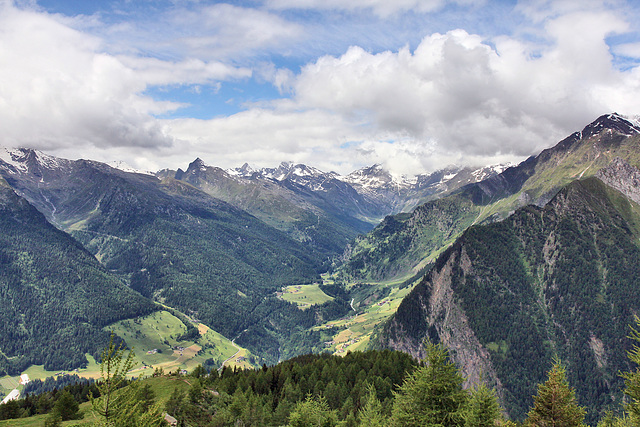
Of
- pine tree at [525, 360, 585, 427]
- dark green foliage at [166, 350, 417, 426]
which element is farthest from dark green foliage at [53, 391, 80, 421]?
pine tree at [525, 360, 585, 427]

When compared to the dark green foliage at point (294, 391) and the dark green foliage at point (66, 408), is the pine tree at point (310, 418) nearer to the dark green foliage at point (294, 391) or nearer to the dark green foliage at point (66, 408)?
the dark green foliage at point (294, 391)

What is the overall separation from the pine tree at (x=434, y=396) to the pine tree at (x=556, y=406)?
21.9 ft

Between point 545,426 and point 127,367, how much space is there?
124 feet

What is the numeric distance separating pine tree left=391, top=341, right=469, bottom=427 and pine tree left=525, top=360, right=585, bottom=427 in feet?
21.9

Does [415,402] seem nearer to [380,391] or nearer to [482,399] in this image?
[482,399]

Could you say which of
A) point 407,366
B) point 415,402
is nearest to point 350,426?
point 415,402

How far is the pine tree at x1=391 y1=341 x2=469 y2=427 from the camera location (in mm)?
39156

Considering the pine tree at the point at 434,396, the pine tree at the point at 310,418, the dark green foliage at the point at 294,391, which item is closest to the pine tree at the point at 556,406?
the pine tree at the point at 434,396

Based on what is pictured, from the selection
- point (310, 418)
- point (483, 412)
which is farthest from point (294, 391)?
point (483, 412)

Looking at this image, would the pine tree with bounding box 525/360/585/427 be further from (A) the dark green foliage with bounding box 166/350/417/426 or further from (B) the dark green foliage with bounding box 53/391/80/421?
(B) the dark green foliage with bounding box 53/391/80/421

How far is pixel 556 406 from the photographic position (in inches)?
1485

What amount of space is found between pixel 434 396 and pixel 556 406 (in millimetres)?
11141

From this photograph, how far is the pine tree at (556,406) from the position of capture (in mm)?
37156

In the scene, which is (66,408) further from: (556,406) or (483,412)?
(556,406)
